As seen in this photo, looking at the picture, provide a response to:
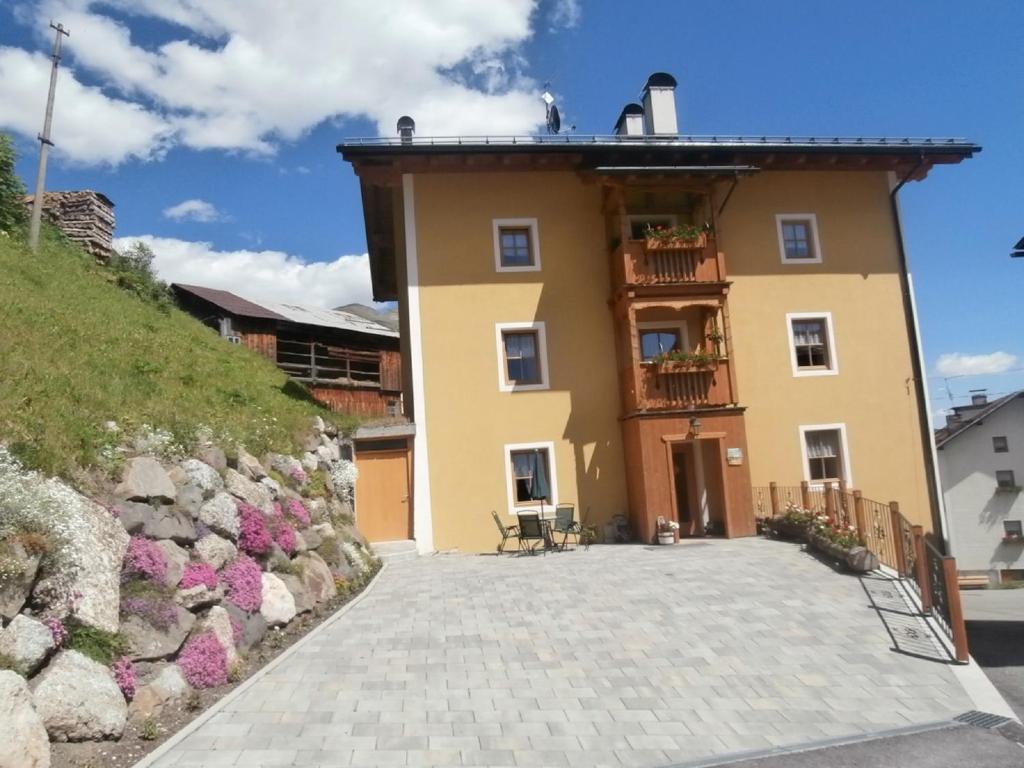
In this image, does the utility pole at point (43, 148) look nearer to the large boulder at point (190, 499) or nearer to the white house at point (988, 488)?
the large boulder at point (190, 499)

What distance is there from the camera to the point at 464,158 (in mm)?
16719

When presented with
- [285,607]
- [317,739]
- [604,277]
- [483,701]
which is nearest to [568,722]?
[483,701]

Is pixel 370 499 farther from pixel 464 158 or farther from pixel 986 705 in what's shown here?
pixel 986 705

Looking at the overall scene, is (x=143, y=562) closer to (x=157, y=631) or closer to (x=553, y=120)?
(x=157, y=631)

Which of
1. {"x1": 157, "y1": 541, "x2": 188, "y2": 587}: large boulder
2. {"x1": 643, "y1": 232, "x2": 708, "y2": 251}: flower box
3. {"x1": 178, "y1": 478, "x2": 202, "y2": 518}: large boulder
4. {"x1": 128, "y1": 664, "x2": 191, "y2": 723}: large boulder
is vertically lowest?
{"x1": 128, "y1": 664, "x2": 191, "y2": 723}: large boulder

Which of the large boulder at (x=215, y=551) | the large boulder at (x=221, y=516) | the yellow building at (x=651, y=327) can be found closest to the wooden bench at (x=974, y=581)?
the yellow building at (x=651, y=327)

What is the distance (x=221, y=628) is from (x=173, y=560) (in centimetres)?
90

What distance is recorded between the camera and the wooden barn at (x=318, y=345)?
74.8 feet

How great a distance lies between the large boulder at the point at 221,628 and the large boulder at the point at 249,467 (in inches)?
115

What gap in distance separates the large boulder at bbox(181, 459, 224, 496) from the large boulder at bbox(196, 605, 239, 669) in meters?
1.75

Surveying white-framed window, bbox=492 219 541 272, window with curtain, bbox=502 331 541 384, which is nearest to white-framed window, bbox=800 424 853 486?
window with curtain, bbox=502 331 541 384

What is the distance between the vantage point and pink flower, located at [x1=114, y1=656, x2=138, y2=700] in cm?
567

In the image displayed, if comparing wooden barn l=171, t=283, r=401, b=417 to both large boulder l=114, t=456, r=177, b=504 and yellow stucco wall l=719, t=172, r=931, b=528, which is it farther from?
large boulder l=114, t=456, r=177, b=504

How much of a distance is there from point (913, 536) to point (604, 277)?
9.69 metres
